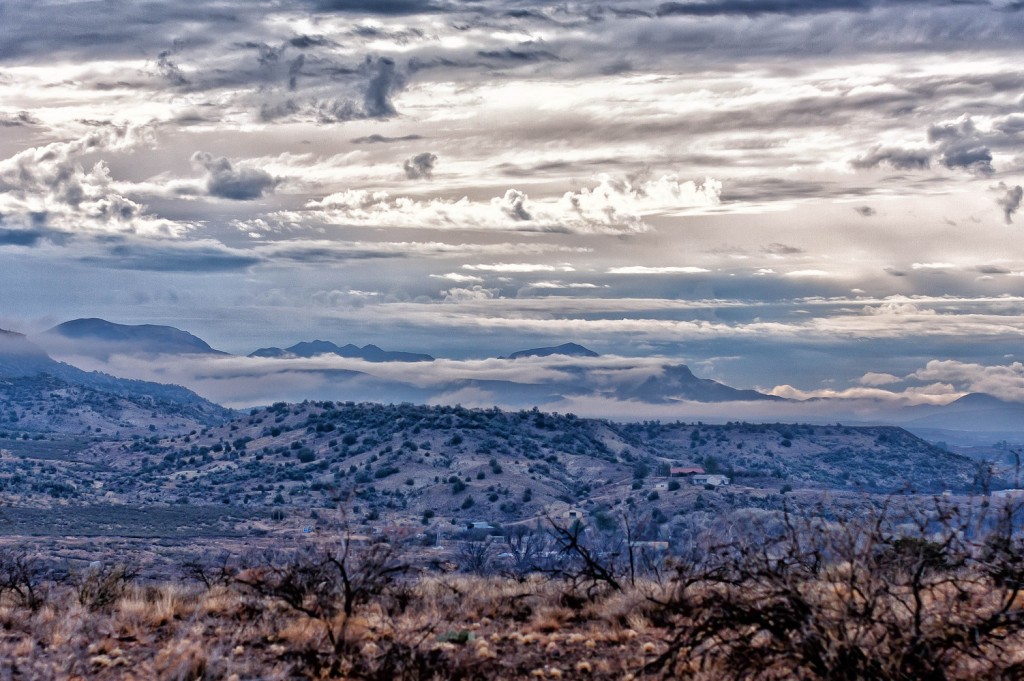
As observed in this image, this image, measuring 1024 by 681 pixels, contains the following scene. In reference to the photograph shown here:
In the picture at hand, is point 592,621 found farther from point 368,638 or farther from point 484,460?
point 484,460

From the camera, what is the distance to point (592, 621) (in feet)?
47.9

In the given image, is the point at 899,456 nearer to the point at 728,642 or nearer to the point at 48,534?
the point at 48,534

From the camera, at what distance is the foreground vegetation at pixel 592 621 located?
9.26 meters

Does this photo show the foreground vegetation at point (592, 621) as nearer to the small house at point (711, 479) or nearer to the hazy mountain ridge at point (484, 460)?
the hazy mountain ridge at point (484, 460)

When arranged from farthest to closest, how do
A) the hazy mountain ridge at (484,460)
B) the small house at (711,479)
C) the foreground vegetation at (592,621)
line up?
1. the hazy mountain ridge at (484,460)
2. the small house at (711,479)
3. the foreground vegetation at (592,621)

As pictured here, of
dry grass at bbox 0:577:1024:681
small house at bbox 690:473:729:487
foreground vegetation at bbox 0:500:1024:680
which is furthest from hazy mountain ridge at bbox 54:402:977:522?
dry grass at bbox 0:577:1024:681

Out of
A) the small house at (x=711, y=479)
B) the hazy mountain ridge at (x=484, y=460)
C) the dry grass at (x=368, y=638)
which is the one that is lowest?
the hazy mountain ridge at (x=484, y=460)

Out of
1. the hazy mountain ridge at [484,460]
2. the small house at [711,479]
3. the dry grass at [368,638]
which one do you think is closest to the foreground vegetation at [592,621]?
the dry grass at [368,638]

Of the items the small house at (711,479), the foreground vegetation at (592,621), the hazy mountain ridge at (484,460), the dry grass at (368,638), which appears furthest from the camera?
the hazy mountain ridge at (484,460)

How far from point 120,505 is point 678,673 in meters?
101

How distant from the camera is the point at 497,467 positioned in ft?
404

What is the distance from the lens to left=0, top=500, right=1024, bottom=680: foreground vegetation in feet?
30.4

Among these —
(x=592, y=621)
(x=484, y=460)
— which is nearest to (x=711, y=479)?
(x=484, y=460)

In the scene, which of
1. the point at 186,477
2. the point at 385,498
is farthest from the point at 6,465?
the point at 385,498
